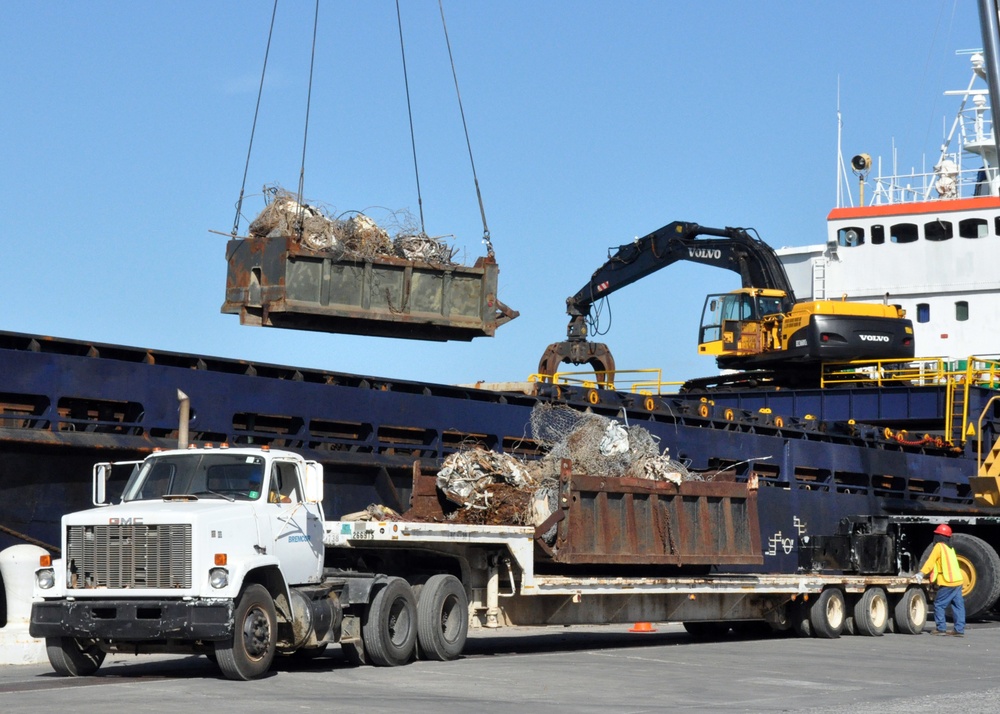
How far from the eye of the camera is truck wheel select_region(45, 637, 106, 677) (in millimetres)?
12531

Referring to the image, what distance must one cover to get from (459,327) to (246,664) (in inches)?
340

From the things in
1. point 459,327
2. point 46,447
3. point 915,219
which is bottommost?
point 46,447

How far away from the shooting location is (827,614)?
19.8 metres

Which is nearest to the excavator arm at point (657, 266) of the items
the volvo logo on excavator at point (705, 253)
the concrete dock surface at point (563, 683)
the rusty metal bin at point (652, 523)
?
the volvo logo on excavator at point (705, 253)

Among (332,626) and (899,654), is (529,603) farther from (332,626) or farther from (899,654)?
(899,654)

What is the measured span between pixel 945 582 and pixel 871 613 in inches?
45.6

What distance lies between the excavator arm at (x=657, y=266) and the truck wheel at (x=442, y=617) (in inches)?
645

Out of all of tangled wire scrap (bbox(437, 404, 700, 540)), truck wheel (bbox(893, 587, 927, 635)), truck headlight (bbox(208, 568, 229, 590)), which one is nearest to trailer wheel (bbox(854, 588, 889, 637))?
truck wheel (bbox(893, 587, 927, 635))

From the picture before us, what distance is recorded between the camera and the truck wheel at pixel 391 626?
1358 cm

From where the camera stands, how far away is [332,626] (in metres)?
13.2

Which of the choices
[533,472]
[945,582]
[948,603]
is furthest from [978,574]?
[533,472]

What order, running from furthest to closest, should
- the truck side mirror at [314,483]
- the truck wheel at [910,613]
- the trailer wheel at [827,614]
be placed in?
the truck wheel at [910,613] < the trailer wheel at [827,614] < the truck side mirror at [314,483]

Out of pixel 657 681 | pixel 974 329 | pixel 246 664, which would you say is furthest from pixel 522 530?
pixel 974 329

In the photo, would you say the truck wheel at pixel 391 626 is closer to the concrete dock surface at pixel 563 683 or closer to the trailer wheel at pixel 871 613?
the concrete dock surface at pixel 563 683
